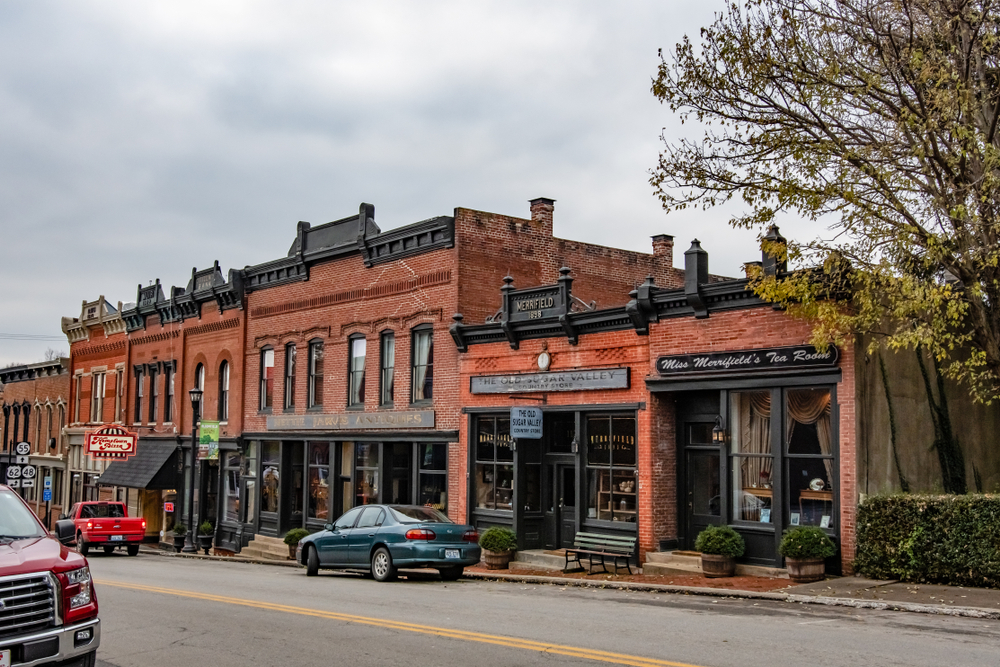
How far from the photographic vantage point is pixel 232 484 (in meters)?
34.1

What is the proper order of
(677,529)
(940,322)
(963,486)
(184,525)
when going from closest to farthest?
1. (940,322)
2. (963,486)
3. (677,529)
4. (184,525)

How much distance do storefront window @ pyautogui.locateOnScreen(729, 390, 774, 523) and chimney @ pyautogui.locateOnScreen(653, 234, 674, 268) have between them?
1304cm

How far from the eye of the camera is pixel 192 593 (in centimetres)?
1606

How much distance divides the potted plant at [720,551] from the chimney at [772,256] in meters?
4.68

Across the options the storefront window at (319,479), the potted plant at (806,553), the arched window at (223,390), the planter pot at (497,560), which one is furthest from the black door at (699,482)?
the arched window at (223,390)

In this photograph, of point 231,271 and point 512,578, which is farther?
point 231,271

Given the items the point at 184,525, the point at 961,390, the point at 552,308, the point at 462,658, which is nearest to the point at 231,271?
the point at 184,525

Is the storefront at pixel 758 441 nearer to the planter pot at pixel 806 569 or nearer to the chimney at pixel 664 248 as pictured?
the planter pot at pixel 806 569

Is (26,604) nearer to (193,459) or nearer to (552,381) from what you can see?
(552,381)

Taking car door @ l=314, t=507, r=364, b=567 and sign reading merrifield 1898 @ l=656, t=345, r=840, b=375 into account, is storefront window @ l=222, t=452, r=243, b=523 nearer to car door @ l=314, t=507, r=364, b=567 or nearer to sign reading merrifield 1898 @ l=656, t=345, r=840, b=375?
car door @ l=314, t=507, r=364, b=567

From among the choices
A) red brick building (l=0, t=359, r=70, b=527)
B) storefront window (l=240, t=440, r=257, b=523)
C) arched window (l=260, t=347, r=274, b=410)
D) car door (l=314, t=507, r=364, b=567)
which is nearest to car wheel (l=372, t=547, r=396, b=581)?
car door (l=314, t=507, r=364, b=567)

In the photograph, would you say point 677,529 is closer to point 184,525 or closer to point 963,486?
point 963,486

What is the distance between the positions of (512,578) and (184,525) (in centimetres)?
2057

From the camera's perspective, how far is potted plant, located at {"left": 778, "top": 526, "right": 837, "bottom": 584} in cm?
1634
